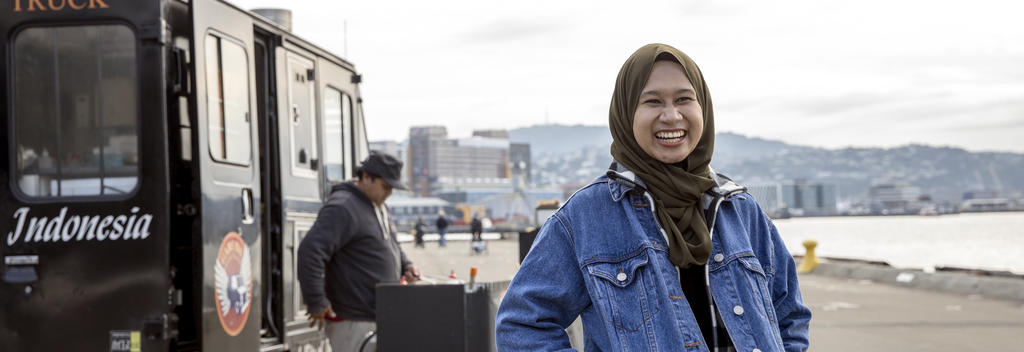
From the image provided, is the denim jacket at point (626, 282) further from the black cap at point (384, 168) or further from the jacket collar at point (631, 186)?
the black cap at point (384, 168)

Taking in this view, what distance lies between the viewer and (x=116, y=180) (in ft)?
20.7

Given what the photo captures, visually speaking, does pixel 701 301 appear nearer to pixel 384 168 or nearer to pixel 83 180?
pixel 83 180

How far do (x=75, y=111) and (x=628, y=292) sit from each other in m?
4.69

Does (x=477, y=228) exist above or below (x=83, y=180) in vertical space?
below

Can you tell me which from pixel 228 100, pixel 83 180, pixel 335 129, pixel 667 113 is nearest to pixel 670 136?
pixel 667 113

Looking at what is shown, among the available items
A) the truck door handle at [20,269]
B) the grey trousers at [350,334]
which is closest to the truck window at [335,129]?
the grey trousers at [350,334]

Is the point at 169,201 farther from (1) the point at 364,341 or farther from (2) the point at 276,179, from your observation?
(2) the point at 276,179

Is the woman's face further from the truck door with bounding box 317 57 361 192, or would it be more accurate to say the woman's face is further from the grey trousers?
the truck door with bounding box 317 57 361 192

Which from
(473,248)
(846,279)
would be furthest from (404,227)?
(846,279)

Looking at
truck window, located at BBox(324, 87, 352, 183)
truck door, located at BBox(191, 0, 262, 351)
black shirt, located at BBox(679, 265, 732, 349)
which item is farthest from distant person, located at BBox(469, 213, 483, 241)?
black shirt, located at BBox(679, 265, 732, 349)

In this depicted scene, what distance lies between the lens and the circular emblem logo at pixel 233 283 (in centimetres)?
654

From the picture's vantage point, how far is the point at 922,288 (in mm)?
20719

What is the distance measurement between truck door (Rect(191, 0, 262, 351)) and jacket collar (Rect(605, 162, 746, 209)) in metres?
4.20

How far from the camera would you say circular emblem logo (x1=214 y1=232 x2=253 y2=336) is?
6.54 metres
